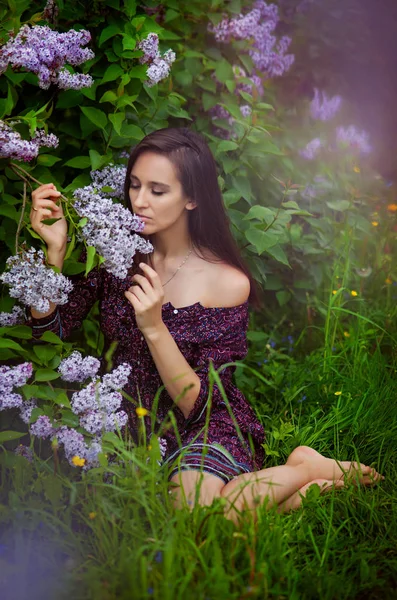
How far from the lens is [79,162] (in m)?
2.48

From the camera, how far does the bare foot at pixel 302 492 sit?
2400 millimetres

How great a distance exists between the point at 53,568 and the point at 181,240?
4.04 ft

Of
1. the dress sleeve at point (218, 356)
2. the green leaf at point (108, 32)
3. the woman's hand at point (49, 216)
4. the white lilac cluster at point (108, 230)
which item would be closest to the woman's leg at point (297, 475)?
the dress sleeve at point (218, 356)

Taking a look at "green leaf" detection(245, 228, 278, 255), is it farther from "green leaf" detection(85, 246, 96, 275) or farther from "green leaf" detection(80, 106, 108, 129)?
"green leaf" detection(85, 246, 96, 275)

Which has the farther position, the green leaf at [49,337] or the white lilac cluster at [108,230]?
the green leaf at [49,337]

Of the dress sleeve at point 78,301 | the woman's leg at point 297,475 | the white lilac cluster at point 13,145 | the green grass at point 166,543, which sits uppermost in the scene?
the white lilac cluster at point 13,145

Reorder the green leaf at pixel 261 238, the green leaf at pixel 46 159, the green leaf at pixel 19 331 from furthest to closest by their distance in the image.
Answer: the green leaf at pixel 261 238 < the green leaf at pixel 46 159 < the green leaf at pixel 19 331

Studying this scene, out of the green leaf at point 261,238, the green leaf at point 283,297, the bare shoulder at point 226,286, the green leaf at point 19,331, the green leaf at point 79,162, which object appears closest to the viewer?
the green leaf at point 19,331

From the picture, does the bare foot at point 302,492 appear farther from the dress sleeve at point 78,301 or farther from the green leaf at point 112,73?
the green leaf at point 112,73

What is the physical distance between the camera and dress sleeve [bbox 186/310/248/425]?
96.6 inches

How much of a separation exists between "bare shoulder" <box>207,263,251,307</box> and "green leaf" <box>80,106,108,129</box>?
63 centimetres

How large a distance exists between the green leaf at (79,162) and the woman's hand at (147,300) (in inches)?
18.1

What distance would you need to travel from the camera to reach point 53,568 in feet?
6.15

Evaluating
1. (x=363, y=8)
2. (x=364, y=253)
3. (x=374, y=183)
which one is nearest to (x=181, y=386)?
(x=364, y=253)
